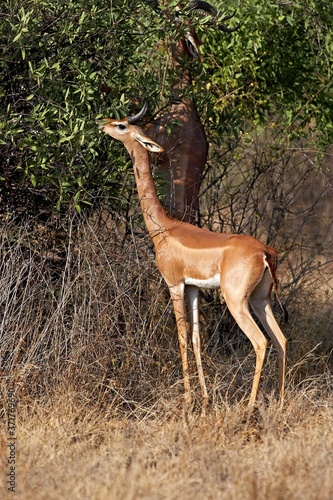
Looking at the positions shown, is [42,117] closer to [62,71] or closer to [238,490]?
[62,71]

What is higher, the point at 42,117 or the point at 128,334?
the point at 42,117

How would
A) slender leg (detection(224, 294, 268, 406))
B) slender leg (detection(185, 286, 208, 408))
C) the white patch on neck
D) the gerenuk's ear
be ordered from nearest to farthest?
slender leg (detection(224, 294, 268, 406)), the white patch on neck, slender leg (detection(185, 286, 208, 408)), the gerenuk's ear

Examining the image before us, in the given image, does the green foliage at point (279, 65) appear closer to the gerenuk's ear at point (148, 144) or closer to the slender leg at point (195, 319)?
the gerenuk's ear at point (148, 144)

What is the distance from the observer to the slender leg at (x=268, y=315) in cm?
585

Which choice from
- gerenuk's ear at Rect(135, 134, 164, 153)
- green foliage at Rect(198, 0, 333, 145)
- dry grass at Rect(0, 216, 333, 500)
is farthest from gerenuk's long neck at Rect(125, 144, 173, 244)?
green foliage at Rect(198, 0, 333, 145)

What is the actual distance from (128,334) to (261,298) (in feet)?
3.05

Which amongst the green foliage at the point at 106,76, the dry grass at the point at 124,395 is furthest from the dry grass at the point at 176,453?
the green foliage at the point at 106,76

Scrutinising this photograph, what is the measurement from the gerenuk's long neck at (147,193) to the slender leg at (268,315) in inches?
32.7

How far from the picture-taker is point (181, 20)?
6.48 metres

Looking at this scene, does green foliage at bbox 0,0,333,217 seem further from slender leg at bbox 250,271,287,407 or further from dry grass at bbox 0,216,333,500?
slender leg at bbox 250,271,287,407

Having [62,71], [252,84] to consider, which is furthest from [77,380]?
[252,84]

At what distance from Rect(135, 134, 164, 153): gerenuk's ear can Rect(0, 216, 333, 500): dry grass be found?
26.6 inches

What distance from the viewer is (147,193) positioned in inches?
249

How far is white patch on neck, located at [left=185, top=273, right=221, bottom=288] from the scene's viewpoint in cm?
578
